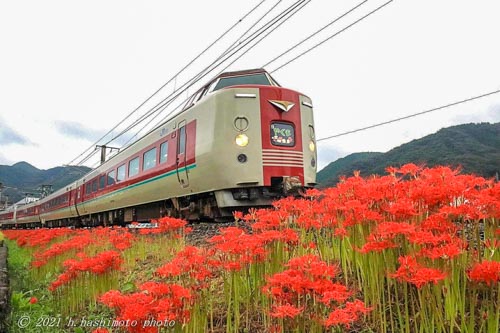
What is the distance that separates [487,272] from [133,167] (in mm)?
10983

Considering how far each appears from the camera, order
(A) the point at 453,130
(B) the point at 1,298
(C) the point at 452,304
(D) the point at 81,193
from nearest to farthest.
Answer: (C) the point at 452,304 → (B) the point at 1,298 → (D) the point at 81,193 → (A) the point at 453,130

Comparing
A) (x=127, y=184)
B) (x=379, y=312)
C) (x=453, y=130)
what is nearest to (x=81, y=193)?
(x=127, y=184)

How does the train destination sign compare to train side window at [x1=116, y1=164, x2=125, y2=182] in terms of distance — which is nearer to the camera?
the train destination sign

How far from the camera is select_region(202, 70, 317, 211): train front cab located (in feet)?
22.3

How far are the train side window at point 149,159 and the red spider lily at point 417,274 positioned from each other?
8640 millimetres

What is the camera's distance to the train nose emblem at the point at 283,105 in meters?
7.27

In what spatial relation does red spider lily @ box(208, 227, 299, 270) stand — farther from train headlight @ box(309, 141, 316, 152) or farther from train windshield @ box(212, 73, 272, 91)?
train windshield @ box(212, 73, 272, 91)

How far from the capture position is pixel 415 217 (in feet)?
6.97

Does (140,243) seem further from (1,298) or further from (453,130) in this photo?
(453,130)

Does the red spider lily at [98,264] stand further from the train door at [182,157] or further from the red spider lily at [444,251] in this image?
the train door at [182,157]

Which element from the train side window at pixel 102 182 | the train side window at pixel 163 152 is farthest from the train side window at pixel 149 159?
the train side window at pixel 102 182

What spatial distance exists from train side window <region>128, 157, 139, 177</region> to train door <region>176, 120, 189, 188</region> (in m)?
3.23

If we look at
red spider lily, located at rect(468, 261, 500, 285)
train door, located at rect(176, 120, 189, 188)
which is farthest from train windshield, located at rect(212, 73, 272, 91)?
→ red spider lily, located at rect(468, 261, 500, 285)

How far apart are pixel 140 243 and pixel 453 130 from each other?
144ft
